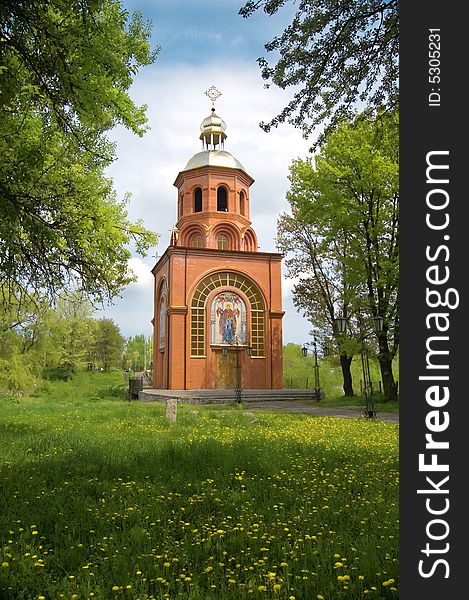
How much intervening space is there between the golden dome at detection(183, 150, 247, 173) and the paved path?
60.9 feet

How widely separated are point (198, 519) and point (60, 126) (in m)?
4.88

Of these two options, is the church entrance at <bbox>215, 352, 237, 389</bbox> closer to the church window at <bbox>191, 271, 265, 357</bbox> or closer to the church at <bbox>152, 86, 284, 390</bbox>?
the church at <bbox>152, 86, 284, 390</bbox>

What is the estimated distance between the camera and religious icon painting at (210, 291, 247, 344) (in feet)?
108

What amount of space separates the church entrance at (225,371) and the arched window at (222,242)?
8.07 meters

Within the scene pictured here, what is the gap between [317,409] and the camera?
21.9 meters

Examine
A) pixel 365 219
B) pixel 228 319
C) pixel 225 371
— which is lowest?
pixel 225 371

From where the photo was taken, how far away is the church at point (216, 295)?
32.1 metres

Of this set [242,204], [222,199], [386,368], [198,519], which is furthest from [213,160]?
[198,519]

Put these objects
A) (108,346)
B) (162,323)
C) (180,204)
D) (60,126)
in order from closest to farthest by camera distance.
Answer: (60,126) → (162,323) → (180,204) → (108,346)

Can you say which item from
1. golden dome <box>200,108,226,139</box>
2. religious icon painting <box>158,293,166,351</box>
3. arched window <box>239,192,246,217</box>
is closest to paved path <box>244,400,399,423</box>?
religious icon painting <box>158,293,166,351</box>

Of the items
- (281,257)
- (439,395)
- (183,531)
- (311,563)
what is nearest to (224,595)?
(311,563)

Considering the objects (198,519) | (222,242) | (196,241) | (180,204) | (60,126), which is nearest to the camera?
(198,519)

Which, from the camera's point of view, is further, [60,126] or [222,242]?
[222,242]

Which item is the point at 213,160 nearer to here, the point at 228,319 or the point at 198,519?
the point at 228,319
